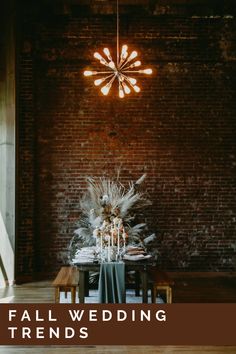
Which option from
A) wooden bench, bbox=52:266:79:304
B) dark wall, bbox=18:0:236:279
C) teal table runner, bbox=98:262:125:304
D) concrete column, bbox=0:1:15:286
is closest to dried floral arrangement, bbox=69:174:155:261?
dark wall, bbox=18:0:236:279

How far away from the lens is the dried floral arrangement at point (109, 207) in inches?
296

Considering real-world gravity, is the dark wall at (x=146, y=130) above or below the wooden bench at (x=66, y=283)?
above

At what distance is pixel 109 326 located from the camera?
4.53 m

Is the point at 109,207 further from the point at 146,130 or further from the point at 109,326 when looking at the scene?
the point at 109,326

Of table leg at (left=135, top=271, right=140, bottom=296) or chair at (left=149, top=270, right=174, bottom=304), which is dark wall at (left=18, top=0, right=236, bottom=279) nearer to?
table leg at (left=135, top=271, right=140, bottom=296)

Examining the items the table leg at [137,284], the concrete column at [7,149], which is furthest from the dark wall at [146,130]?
the table leg at [137,284]

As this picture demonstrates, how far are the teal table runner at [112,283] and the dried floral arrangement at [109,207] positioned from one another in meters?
1.61

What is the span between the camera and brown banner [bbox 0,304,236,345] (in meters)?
4.37

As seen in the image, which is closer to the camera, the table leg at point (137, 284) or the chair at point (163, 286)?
the chair at point (163, 286)

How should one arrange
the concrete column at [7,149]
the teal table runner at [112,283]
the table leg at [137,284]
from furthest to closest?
the concrete column at [7,149] → the table leg at [137,284] → the teal table runner at [112,283]

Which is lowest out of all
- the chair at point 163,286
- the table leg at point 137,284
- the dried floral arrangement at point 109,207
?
the table leg at point 137,284

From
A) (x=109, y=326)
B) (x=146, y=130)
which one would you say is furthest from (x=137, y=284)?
(x=146, y=130)

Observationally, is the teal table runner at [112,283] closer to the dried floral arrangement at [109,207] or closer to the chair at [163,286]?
the chair at [163,286]

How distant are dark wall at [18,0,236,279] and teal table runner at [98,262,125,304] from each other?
115 inches
